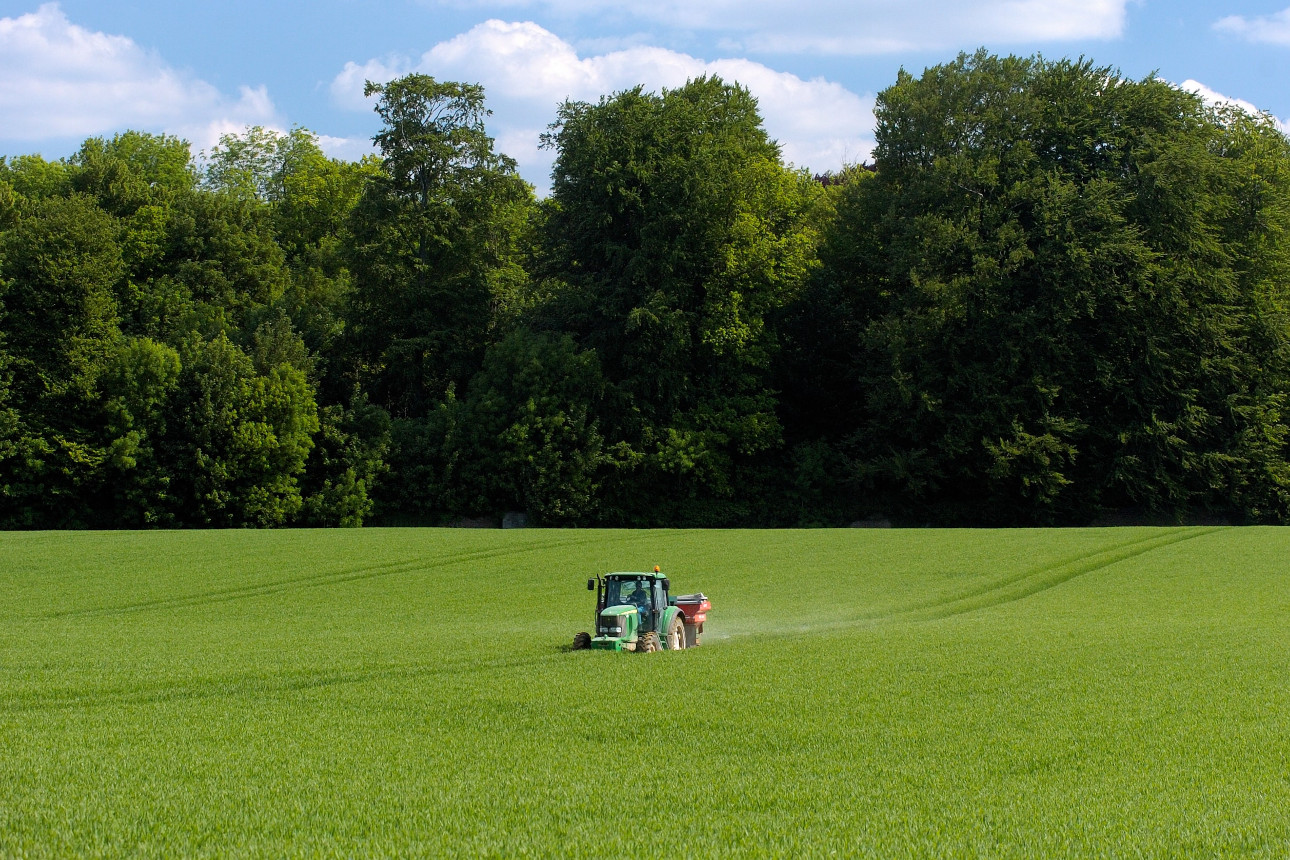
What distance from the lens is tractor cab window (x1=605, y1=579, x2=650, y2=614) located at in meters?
16.7

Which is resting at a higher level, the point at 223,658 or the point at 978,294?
the point at 978,294

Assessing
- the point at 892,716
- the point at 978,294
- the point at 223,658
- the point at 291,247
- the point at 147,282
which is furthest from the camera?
the point at 291,247

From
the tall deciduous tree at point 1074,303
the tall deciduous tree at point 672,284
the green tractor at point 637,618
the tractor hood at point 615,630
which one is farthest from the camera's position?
the tall deciduous tree at point 672,284

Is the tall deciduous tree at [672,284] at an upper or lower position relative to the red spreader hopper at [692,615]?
upper

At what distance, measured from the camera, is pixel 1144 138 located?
48.2m

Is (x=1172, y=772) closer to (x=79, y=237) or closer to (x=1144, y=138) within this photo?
(x=1144, y=138)

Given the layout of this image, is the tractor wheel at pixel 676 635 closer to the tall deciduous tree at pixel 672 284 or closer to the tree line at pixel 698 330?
the tree line at pixel 698 330

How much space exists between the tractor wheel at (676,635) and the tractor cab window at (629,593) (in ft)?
1.76

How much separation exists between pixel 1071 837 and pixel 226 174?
8099 cm

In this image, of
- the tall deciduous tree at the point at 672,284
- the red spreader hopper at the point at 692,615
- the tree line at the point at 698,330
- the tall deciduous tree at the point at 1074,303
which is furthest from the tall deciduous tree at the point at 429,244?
the red spreader hopper at the point at 692,615

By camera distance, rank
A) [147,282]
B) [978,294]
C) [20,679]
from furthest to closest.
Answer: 1. [147,282]
2. [978,294]
3. [20,679]

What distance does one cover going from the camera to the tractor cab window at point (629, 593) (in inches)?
657

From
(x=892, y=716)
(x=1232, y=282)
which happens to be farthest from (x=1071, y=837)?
(x=1232, y=282)

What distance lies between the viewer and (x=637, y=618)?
1631 cm
